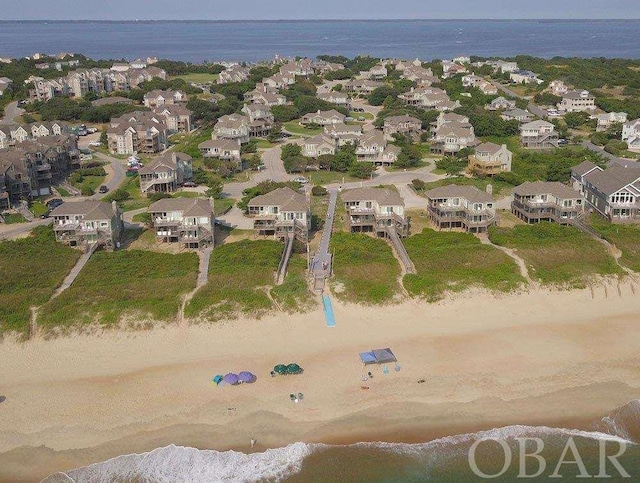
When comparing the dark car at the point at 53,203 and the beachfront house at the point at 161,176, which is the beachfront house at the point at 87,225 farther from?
the beachfront house at the point at 161,176

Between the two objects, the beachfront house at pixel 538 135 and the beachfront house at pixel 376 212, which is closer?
the beachfront house at pixel 376 212

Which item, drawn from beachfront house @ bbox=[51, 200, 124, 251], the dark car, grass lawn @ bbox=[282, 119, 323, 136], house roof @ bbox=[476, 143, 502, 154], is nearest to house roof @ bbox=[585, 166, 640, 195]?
house roof @ bbox=[476, 143, 502, 154]

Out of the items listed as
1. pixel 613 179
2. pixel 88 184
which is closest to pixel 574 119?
pixel 613 179

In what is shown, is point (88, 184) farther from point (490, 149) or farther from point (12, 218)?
point (490, 149)

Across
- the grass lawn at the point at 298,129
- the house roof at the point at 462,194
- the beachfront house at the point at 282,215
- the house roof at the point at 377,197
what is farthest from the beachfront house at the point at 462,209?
the grass lawn at the point at 298,129

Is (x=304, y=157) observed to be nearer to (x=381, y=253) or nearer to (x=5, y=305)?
(x=381, y=253)

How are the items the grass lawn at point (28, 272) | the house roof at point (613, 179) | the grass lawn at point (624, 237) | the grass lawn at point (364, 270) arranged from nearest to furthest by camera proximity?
the grass lawn at point (28, 272) < the grass lawn at point (364, 270) < the grass lawn at point (624, 237) < the house roof at point (613, 179)

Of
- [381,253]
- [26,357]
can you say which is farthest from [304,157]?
[26,357]
